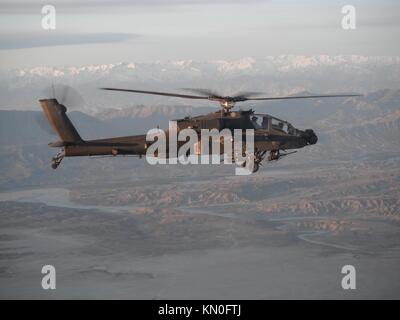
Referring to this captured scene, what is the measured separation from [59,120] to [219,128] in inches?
665

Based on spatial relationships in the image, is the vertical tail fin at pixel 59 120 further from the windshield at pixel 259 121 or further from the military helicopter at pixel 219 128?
the windshield at pixel 259 121

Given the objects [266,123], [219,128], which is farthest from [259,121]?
[219,128]

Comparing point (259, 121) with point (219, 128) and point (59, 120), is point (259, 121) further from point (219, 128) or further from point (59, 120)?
point (59, 120)

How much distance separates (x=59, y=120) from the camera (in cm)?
8150

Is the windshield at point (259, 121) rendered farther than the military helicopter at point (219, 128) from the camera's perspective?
Yes

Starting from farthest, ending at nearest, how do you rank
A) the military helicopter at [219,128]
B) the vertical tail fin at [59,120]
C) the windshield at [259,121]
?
the vertical tail fin at [59,120] < the windshield at [259,121] < the military helicopter at [219,128]

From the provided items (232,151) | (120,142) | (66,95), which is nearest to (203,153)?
(232,151)

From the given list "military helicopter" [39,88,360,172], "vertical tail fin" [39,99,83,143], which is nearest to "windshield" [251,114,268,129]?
"military helicopter" [39,88,360,172]

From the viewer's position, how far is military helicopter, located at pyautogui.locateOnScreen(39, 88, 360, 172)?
79.4 metres

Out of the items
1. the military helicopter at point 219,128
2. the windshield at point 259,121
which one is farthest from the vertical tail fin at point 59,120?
the windshield at point 259,121

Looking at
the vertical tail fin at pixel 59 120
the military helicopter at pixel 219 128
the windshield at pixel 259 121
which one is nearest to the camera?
the military helicopter at pixel 219 128

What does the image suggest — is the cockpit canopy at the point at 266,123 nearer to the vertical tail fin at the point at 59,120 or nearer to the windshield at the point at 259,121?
the windshield at the point at 259,121

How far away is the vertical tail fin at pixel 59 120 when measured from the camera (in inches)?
3209

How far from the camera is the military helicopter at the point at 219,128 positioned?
261ft
